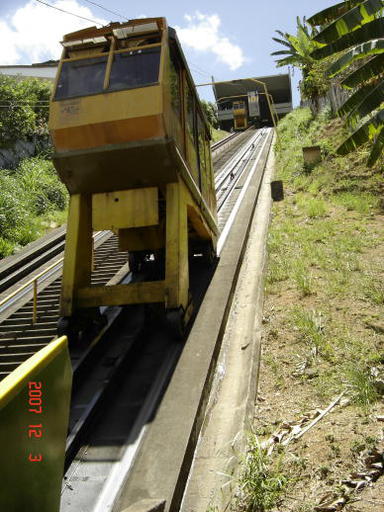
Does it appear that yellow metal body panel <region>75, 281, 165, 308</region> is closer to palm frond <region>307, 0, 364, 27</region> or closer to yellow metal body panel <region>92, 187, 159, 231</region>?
yellow metal body panel <region>92, 187, 159, 231</region>

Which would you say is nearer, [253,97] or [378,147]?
[378,147]

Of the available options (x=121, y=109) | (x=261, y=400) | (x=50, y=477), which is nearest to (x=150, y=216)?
(x=121, y=109)

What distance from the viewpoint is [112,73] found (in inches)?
252

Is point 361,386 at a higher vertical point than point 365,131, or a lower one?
lower

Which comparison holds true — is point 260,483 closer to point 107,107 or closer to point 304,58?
point 107,107

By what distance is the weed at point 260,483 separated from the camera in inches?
133

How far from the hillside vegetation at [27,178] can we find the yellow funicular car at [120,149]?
6.32 meters

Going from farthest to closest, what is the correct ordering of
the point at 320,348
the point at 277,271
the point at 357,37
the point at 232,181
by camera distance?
the point at 232,181
the point at 357,37
the point at 277,271
the point at 320,348

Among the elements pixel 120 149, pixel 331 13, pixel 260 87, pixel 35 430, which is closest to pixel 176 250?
pixel 120 149

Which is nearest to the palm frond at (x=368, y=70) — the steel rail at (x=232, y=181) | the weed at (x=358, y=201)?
the weed at (x=358, y=201)

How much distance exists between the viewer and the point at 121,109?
6129 millimetres

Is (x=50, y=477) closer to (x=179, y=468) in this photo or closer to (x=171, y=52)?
(x=179, y=468)

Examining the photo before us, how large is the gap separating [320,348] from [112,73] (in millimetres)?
4735

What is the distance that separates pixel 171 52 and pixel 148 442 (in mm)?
5619
